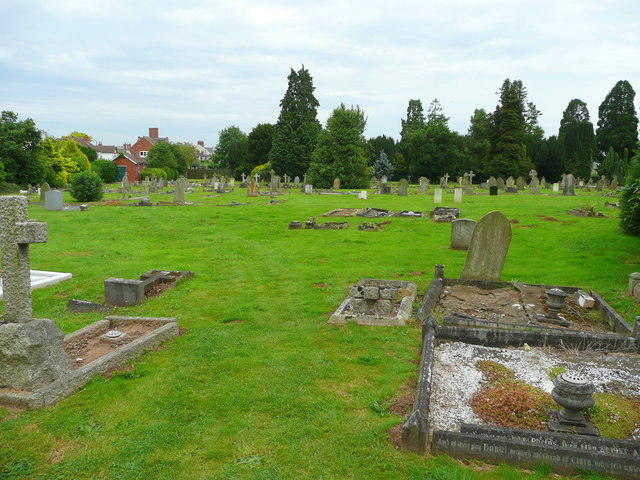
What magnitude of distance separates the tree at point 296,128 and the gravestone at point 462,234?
155 feet

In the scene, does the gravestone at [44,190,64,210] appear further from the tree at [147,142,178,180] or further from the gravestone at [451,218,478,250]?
the tree at [147,142,178,180]

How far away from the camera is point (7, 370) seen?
6031 mm

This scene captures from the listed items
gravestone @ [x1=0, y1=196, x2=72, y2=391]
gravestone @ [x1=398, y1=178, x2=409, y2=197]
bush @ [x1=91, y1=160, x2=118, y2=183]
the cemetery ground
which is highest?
bush @ [x1=91, y1=160, x2=118, y2=183]

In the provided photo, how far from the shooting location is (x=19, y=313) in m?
6.08

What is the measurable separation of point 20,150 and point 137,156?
204 ft

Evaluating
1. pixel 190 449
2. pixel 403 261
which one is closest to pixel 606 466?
pixel 190 449

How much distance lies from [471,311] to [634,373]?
3.21 metres

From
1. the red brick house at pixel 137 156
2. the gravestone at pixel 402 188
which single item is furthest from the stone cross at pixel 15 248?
the red brick house at pixel 137 156

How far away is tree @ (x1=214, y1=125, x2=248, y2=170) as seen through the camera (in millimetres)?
90125

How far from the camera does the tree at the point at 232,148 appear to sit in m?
90.1

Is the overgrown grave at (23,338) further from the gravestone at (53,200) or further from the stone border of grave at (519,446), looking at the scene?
the gravestone at (53,200)

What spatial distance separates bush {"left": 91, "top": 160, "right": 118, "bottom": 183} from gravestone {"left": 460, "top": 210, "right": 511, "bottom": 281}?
60.6 meters

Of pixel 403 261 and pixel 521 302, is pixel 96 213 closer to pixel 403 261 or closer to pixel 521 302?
pixel 403 261

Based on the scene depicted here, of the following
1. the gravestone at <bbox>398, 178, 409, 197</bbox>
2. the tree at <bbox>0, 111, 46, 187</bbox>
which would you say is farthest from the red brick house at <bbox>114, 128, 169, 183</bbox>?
the gravestone at <bbox>398, 178, 409, 197</bbox>
